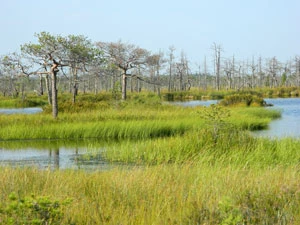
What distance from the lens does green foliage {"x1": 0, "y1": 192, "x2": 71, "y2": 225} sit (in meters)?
4.23

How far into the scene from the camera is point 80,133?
1931 cm

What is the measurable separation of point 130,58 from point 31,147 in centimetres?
2397

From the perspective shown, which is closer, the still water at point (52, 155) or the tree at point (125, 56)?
the still water at point (52, 155)

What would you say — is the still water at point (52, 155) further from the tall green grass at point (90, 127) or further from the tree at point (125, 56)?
the tree at point (125, 56)

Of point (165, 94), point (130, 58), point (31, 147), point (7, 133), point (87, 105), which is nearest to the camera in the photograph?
point (31, 147)

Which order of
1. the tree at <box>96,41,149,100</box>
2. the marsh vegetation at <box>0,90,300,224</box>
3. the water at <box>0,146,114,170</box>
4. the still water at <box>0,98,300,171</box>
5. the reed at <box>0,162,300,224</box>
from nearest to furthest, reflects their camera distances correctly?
the marsh vegetation at <box>0,90,300,224</box> → the reed at <box>0,162,300,224</box> → the still water at <box>0,98,300,171</box> → the water at <box>0,146,114,170</box> → the tree at <box>96,41,149,100</box>

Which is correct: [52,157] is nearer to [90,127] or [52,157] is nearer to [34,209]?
[90,127]

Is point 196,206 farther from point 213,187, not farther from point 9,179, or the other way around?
point 9,179

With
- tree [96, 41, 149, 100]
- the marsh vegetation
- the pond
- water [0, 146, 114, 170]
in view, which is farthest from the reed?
tree [96, 41, 149, 100]

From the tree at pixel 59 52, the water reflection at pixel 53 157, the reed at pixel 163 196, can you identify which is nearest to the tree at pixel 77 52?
the tree at pixel 59 52

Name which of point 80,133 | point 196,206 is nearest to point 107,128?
point 80,133

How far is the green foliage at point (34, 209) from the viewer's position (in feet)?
13.9

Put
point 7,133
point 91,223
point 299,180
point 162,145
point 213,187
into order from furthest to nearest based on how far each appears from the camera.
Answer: point 7,133 → point 162,145 → point 299,180 → point 213,187 → point 91,223

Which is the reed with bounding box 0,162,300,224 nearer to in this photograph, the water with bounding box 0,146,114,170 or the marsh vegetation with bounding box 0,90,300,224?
the marsh vegetation with bounding box 0,90,300,224
